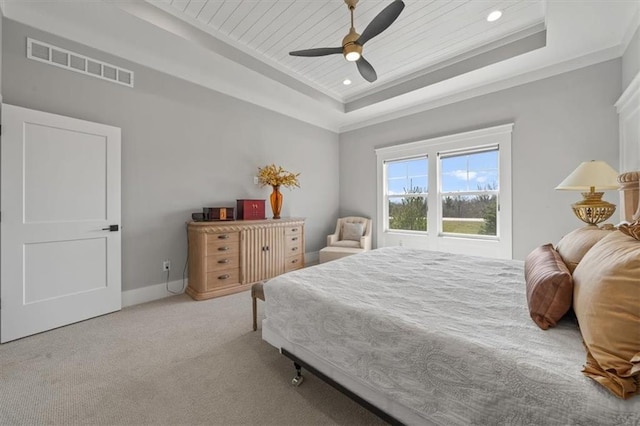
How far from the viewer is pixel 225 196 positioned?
388 centimetres

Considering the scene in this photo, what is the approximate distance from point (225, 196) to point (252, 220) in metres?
0.61

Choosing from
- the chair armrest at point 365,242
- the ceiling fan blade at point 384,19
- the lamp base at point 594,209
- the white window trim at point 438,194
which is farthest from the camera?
the chair armrest at point 365,242

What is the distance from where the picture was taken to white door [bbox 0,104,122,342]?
7.32 ft

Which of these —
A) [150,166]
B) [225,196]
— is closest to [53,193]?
[150,166]

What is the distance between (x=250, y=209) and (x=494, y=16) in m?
3.67

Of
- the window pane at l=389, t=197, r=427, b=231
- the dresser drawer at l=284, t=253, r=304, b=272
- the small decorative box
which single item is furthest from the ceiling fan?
the dresser drawer at l=284, t=253, r=304, b=272

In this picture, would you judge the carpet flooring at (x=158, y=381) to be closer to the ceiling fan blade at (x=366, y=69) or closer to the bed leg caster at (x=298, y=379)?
the bed leg caster at (x=298, y=379)

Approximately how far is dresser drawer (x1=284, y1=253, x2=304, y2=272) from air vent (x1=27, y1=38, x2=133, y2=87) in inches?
122

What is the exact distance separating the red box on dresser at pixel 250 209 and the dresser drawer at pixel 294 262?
88 cm

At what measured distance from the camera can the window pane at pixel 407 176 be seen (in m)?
4.61

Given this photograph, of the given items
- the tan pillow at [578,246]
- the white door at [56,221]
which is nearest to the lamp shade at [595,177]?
the tan pillow at [578,246]

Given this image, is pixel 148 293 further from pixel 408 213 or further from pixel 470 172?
pixel 470 172

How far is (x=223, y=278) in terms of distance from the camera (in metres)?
3.34

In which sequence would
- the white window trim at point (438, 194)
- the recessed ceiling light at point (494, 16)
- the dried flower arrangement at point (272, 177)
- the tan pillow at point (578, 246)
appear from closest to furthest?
the tan pillow at point (578, 246), the recessed ceiling light at point (494, 16), the white window trim at point (438, 194), the dried flower arrangement at point (272, 177)
